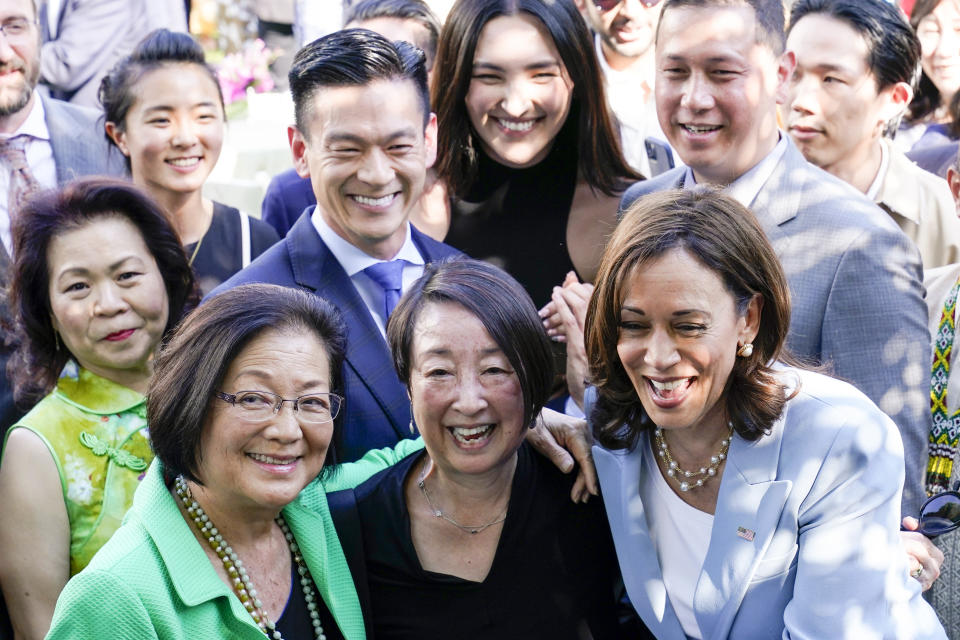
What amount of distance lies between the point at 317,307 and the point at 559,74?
178 cm

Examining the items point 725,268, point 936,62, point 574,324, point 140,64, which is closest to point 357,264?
point 574,324

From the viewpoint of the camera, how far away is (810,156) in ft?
16.4

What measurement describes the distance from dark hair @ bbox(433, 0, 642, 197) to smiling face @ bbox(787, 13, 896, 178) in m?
0.83

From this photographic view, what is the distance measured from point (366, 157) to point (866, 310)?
175 cm

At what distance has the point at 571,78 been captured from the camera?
4.52 metres

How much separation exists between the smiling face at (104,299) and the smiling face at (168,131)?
1089mm

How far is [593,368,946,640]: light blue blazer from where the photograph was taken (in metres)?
2.82

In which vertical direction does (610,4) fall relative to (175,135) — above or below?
above

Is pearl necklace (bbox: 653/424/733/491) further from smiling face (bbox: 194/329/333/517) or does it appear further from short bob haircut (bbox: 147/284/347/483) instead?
short bob haircut (bbox: 147/284/347/483)

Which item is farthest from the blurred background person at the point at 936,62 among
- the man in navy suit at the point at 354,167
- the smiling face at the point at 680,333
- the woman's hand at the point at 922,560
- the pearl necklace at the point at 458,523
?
the pearl necklace at the point at 458,523

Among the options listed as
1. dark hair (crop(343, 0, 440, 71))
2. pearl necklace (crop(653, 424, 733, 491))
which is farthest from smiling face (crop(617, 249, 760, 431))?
dark hair (crop(343, 0, 440, 71))

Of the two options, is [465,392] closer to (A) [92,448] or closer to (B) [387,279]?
(B) [387,279]

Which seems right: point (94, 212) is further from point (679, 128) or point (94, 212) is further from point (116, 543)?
point (679, 128)

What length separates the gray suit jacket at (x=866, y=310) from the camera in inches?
135
